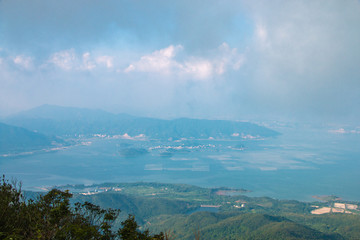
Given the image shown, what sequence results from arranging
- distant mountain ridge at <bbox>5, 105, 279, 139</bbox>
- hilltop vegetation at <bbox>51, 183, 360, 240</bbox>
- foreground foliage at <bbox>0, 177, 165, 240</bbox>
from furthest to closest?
distant mountain ridge at <bbox>5, 105, 279, 139</bbox> < hilltop vegetation at <bbox>51, 183, 360, 240</bbox> < foreground foliage at <bbox>0, 177, 165, 240</bbox>

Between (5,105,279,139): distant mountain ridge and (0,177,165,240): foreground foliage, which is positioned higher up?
(5,105,279,139): distant mountain ridge

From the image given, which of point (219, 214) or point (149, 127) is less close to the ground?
point (149, 127)

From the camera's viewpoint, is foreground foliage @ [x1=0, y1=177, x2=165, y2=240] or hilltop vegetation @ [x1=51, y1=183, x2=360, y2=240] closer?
foreground foliage @ [x1=0, y1=177, x2=165, y2=240]

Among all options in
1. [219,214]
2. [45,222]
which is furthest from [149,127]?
[45,222]

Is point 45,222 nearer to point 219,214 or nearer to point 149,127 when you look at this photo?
point 219,214

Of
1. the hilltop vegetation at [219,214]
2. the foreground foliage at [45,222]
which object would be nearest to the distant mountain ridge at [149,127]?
the hilltop vegetation at [219,214]

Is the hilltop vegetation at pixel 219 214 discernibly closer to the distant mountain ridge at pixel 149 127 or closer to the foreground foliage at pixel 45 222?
the foreground foliage at pixel 45 222

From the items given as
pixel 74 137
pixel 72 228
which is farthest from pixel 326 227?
pixel 74 137

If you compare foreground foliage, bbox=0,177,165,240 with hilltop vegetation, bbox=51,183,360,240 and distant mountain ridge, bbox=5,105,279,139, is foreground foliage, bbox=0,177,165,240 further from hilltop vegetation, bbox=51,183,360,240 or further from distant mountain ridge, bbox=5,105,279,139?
distant mountain ridge, bbox=5,105,279,139

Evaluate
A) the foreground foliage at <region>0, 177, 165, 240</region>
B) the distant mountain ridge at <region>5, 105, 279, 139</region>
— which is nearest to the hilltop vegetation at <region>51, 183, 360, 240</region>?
the foreground foliage at <region>0, 177, 165, 240</region>

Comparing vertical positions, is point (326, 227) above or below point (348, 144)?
below

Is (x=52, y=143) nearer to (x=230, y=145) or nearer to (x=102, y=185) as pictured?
(x=102, y=185)
